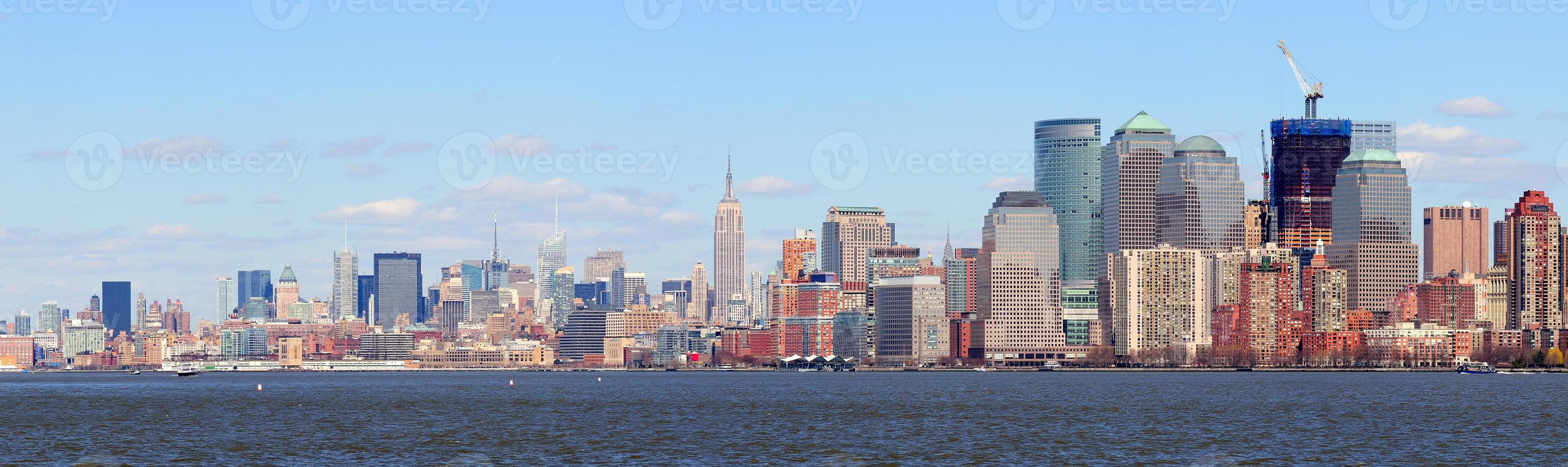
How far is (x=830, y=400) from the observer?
192 metres

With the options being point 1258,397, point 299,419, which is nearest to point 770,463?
point 299,419

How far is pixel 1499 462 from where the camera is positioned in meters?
105

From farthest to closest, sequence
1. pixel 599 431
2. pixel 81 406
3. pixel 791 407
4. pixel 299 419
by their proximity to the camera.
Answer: pixel 81 406
pixel 791 407
pixel 299 419
pixel 599 431

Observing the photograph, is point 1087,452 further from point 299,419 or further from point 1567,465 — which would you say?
point 299,419

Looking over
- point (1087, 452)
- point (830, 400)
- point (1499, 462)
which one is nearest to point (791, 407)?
point (830, 400)

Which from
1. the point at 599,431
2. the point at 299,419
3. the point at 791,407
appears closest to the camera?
the point at 599,431

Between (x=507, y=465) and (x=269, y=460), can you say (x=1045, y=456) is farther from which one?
(x=269, y=460)

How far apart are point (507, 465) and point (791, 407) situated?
71.4m

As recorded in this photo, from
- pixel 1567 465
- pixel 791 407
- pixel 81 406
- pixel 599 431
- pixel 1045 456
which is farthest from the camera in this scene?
pixel 81 406

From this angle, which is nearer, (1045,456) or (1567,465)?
(1567,465)

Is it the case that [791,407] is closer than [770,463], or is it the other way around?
[770,463]

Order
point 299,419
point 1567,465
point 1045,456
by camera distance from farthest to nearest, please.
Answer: point 299,419 < point 1045,456 < point 1567,465

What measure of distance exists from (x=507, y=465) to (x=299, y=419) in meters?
53.5

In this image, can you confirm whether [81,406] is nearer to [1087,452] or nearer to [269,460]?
[269,460]
